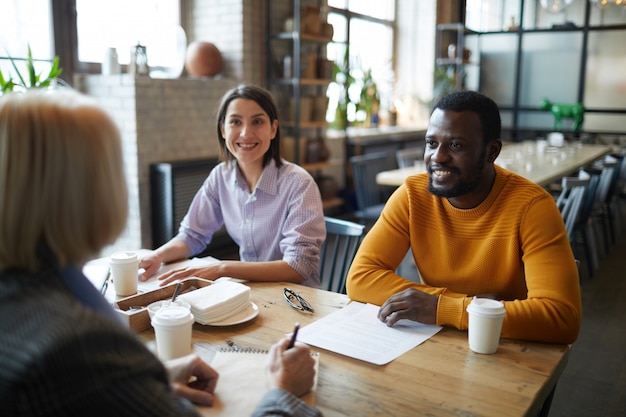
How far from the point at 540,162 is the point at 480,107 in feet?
12.4

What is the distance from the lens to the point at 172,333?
4.11 ft

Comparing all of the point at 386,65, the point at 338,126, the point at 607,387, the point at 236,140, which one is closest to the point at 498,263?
the point at 236,140

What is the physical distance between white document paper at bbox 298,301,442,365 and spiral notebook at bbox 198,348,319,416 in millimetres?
92

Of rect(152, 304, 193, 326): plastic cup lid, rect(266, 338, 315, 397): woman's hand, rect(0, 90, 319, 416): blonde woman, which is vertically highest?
rect(0, 90, 319, 416): blonde woman

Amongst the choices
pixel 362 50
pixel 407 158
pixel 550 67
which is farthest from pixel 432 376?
pixel 550 67

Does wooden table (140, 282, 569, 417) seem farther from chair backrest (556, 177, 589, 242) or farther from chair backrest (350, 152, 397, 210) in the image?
chair backrest (350, 152, 397, 210)

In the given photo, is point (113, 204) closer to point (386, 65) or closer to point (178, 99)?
point (178, 99)

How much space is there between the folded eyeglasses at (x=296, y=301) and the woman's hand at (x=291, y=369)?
466 millimetres

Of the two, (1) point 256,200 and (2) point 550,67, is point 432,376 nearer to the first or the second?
(1) point 256,200

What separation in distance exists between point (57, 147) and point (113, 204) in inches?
4.4

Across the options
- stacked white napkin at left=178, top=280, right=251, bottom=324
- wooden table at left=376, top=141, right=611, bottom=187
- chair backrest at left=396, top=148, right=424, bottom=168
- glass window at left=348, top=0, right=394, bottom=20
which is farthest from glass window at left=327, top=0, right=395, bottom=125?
stacked white napkin at left=178, top=280, right=251, bottom=324

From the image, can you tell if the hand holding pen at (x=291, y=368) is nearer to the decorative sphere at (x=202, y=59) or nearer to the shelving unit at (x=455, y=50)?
the decorative sphere at (x=202, y=59)

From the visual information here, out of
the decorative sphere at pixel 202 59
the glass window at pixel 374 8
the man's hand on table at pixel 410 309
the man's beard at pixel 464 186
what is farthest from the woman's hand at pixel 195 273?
the glass window at pixel 374 8

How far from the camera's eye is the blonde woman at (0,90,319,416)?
0.73 m
